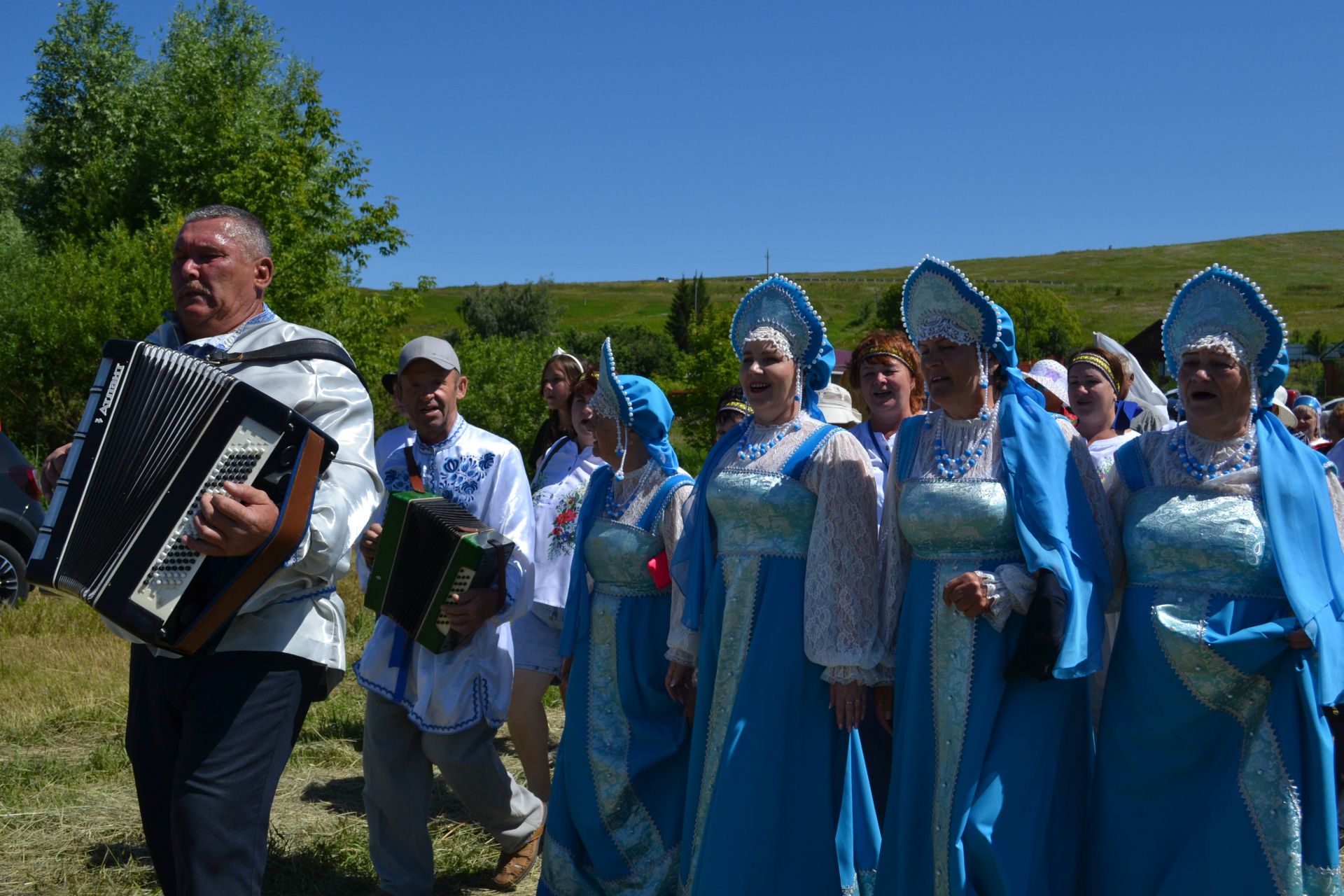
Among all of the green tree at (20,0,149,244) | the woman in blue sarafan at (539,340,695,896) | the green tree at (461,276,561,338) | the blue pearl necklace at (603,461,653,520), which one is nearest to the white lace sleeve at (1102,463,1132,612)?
the woman in blue sarafan at (539,340,695,896)

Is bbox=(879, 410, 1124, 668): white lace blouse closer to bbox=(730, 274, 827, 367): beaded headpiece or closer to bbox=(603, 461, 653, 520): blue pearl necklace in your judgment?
bbox=(730, 274, 827, 367): beaded headpiece

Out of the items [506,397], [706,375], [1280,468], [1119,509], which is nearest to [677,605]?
[1119,509]

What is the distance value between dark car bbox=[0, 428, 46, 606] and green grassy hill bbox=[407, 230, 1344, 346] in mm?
71071

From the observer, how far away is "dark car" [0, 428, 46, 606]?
10102 mm

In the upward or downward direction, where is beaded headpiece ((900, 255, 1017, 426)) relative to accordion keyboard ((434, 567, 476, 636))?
upward

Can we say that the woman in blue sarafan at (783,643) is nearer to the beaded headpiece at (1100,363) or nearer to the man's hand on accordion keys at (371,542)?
the man's hand on accordion keys at (371,542)

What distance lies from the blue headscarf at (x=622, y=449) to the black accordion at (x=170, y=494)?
1.78m

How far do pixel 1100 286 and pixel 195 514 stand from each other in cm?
12250

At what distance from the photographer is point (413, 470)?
5180 millimetres

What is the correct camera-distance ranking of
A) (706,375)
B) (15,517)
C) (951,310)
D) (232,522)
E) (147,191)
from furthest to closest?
1. (147,191)
2. (706,375)
3. (15,517)
4. (951,310)
5. (232,522)

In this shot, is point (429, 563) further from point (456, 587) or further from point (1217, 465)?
point (1217, 465)

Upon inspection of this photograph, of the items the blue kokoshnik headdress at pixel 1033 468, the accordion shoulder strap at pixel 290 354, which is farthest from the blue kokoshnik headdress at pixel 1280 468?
the accordion shoulder strap at pixel 290 354

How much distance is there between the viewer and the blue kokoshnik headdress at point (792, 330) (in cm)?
440

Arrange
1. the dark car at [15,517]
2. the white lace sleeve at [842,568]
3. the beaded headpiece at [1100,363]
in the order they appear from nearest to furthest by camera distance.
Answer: the white lace sleeve at [842,568]
the beaded headpiece at [1100,363]
the dark car at [15,517]
